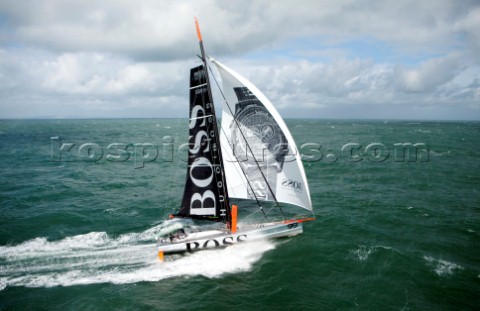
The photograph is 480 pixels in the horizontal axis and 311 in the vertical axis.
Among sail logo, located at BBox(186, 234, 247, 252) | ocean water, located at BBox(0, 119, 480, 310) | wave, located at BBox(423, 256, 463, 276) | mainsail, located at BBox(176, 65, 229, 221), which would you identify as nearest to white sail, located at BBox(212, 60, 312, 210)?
mainsail, located at BBox(176, 65, 229, 221)

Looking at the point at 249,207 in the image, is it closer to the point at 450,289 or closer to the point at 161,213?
the point at 161,213

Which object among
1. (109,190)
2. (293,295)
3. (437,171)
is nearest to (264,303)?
(293,295)

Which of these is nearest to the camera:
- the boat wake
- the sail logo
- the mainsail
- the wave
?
the boat wake

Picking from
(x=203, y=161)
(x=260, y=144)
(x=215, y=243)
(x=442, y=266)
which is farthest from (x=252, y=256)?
(x=442, y=266)

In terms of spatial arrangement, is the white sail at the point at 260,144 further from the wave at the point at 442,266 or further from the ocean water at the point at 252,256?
the wave at the point at 442,266

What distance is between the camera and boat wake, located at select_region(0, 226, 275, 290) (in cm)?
1825

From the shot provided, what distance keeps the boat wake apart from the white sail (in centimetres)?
387

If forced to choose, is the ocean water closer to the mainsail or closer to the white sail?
the mainsail

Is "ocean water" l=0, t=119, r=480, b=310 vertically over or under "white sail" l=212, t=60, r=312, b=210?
under

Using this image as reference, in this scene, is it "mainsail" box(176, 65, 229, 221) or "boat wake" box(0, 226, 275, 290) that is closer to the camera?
"boat wake" box(0, 226, 275, 290)

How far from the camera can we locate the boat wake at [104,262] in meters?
18.2

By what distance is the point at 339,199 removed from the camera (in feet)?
108

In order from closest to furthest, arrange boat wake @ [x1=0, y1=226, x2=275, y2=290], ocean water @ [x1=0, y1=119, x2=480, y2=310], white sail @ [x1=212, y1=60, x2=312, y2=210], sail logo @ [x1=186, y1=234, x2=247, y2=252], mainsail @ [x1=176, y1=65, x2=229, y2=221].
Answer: ocean water @ [x1=0, y1=119, x2=480, y2=310]
boat wake @ [x1=0, y1=226, x2=275, y2=290]
mainsail @ [x1=176, y1=65, x2=229, y2=221]
sail logo @ [x1=186, y1=234, x2=247, y2=252]
white sail @ [x1=212, y1=60, x2=312, y2=210]

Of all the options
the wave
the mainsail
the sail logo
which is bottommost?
the wave
